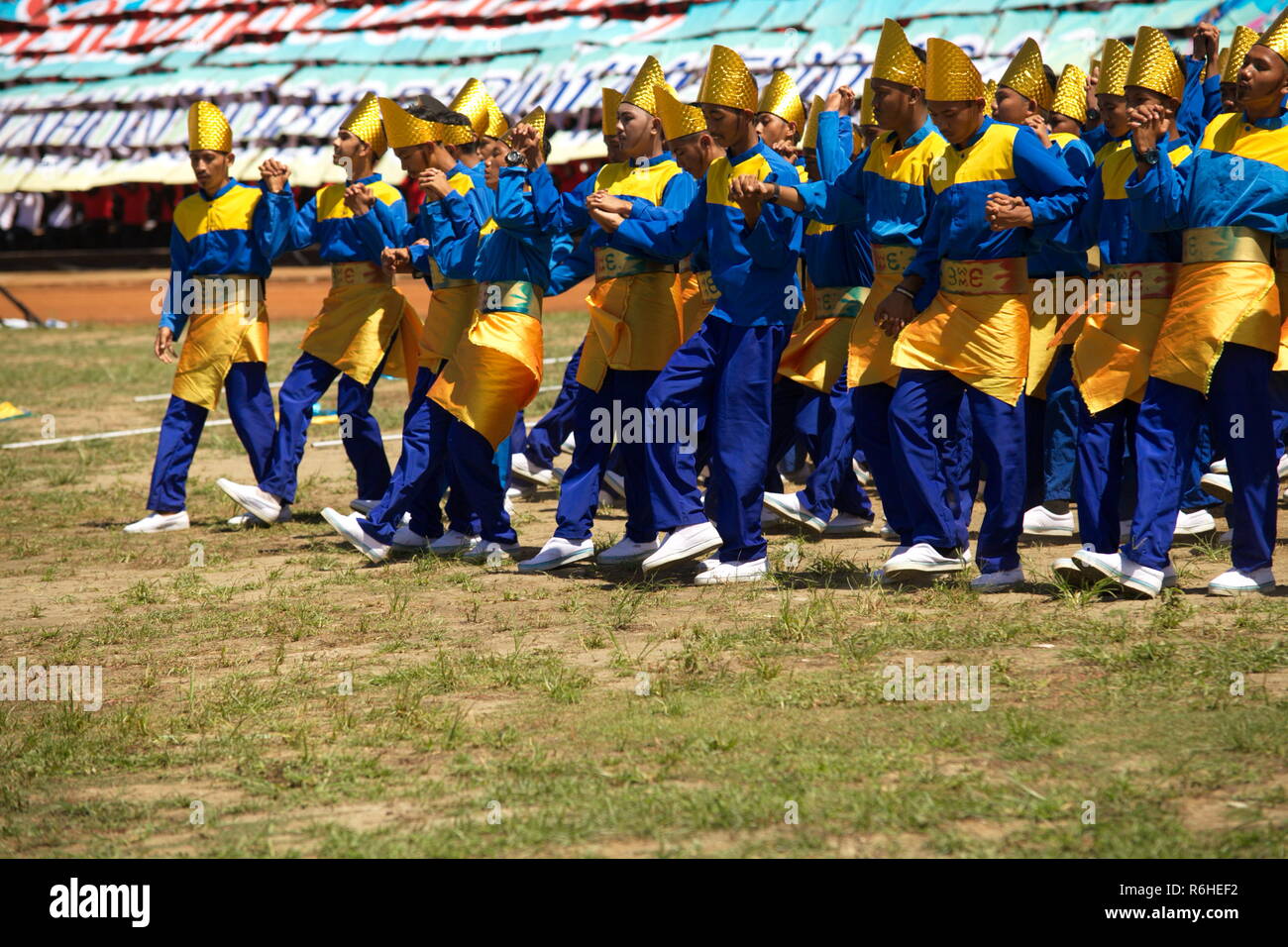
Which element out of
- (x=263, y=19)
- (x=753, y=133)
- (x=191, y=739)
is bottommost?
(x=191, y=739)

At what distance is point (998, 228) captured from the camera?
607 cm

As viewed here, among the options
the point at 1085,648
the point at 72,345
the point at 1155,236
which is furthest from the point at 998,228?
the point at 72,345

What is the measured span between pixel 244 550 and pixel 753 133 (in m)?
3.16

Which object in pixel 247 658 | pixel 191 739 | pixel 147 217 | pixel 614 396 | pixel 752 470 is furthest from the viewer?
pixel 147 217

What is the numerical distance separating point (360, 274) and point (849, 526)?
110 inches

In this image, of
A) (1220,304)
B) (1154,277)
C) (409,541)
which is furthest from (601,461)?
(1220,304)

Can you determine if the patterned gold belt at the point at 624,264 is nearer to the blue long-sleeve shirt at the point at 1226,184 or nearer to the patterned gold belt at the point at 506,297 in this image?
the patterned gold belt at the point at 506,297

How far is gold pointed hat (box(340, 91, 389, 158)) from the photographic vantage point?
832cm

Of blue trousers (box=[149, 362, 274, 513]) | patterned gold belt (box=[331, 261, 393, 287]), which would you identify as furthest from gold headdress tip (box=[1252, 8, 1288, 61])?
blue trousers (box=[149, 362, 274, 513])

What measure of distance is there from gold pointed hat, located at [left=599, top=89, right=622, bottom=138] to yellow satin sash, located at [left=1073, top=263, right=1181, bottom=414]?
228cm

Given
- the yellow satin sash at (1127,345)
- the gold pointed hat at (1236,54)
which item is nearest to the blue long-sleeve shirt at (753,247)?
the yellow satin sash at (1127,345)

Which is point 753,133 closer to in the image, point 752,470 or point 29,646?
point 752,470

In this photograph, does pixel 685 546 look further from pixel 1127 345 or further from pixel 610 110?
pixel 610 110

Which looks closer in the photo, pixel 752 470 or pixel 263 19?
pixel 752 470
